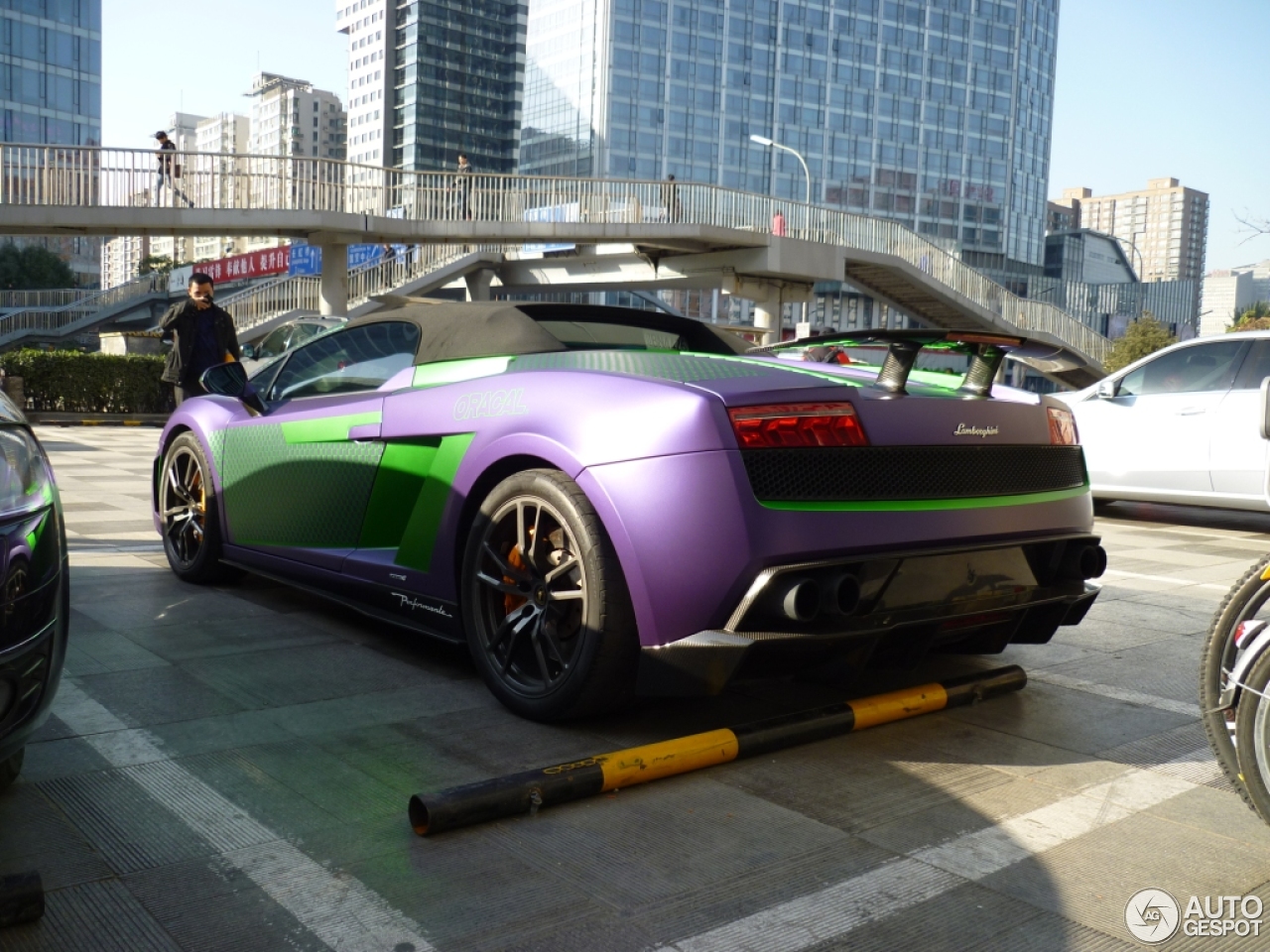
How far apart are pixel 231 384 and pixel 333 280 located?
24.4 m

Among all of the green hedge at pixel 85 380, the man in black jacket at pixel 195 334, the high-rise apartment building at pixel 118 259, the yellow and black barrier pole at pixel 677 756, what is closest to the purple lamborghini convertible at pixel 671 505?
the yellow and black barrier pole at pixel 677 756

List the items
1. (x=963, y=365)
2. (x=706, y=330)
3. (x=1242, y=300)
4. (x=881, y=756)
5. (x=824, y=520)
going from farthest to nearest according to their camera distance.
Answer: (x=1242, y=300)
(x=963, y=365)
(x=706, y=330)
(x=881, y=756)
(x=824, y=520)

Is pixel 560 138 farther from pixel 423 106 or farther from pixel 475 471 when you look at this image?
pixel 475 471

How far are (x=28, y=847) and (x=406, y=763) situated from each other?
960 mm

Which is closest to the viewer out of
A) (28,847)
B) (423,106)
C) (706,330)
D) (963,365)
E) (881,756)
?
(28,847)

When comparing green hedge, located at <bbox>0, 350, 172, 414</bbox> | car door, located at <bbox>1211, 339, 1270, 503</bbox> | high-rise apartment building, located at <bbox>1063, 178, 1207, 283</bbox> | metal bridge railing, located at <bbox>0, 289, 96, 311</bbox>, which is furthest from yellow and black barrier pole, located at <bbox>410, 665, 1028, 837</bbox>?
high-rise apartment building, located at <bbox>1063, 178, 1207, 283</bbox>

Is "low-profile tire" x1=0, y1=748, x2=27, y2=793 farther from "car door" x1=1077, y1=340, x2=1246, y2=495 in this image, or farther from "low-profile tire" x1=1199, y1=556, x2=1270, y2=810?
"car door" x1=1077, y1=340, x2=1246, y2=495

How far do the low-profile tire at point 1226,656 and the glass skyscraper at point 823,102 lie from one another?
86.0m

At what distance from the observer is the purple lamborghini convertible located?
10.5 ft

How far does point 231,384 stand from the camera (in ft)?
17.8

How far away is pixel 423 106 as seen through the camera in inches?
5423

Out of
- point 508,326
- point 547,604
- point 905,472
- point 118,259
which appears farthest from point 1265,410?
point 118,259

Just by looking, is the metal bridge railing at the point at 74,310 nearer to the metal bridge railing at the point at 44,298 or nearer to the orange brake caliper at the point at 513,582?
the metal bridge railing at the point at 44,298

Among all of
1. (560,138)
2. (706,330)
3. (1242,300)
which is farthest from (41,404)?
(1242,300)
